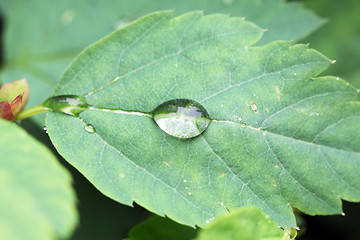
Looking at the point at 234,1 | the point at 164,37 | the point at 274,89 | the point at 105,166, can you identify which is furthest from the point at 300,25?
the point at 105,166

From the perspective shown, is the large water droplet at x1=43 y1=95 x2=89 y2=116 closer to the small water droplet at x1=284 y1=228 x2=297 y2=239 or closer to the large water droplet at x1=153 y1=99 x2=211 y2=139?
the large water droplet at x1=153 y1=99 x2=211 y2=139

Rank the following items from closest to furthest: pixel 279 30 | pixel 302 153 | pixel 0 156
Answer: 1. pixel 0 156
2. pixel 302 153
3. pixel 279 30

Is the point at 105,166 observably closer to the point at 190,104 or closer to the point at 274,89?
the point at 190,104

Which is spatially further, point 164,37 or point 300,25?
point 300,25

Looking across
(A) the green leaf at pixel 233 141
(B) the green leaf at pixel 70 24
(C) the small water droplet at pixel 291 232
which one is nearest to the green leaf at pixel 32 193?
(A) the green leaf at pixel 233 141

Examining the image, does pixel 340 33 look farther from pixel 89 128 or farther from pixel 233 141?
pixel 89 128

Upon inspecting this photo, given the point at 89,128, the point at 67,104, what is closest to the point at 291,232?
the point at 89,128
